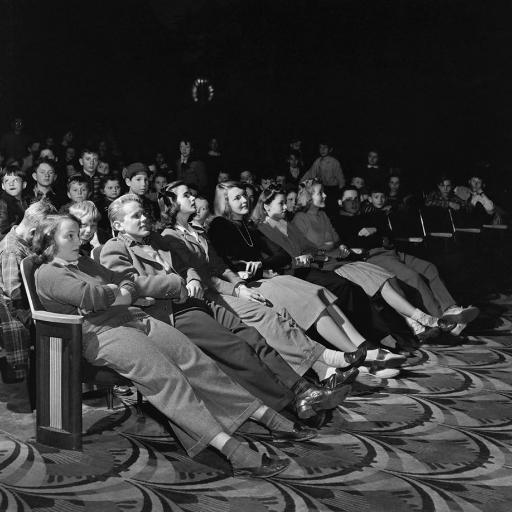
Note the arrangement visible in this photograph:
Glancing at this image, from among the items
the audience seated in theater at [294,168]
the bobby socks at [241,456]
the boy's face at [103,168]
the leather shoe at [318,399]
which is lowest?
the bobby socks at [241,456]

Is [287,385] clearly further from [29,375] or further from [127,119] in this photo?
[127,119]

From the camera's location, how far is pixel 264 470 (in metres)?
2.89

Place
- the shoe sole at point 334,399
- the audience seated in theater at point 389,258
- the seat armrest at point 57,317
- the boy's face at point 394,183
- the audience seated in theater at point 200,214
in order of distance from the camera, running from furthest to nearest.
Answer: the boy's face at point 394,183 < the audience seated in theater at point 389,258 < the audience seated in theater at point 200,214 < the shoe sole at point 334,399 < the seat armrest at point 57,317

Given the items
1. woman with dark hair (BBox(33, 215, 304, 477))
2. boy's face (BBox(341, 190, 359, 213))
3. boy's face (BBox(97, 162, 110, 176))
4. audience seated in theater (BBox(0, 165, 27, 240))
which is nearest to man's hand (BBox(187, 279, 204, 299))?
woman with dark hair (BBox(33, 215, 304, 477))

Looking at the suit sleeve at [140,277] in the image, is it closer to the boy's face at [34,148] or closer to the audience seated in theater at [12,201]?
the audience seated in theater at [12,201]

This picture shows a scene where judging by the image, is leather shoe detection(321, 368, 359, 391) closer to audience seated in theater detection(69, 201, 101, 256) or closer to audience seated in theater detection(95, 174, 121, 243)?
audience seated in theater detection(69, 201, 101, 256)

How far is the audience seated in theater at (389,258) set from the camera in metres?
5.35

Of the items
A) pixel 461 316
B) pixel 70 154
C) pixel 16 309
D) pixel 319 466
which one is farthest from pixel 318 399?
pixel 70 154

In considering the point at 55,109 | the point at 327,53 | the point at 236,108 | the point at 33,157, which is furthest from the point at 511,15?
the point at 33,157

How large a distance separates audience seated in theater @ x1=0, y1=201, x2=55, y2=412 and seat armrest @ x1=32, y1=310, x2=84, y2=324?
0.58m

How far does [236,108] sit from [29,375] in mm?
8108

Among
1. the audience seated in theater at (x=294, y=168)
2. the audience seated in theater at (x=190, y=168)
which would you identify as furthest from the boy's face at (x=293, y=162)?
the audience seated in theater at (x=190, y=168)

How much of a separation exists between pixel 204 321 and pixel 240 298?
1.75 feet

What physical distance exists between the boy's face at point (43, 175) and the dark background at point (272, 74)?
5091 millimetres
